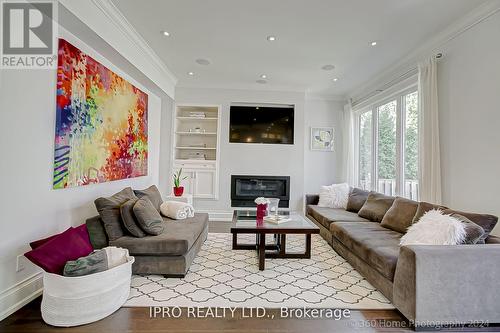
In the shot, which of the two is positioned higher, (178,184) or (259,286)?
(178,184)

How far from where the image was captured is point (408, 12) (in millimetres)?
2850

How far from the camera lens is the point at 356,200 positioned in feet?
15.7

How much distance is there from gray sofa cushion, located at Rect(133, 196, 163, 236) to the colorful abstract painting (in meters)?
0.71

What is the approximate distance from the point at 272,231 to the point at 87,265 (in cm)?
185

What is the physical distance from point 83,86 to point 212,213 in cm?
363

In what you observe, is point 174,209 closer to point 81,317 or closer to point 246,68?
point 81,317

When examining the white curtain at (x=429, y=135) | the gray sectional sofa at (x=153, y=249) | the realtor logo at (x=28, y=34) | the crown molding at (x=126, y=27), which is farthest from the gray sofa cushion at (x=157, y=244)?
the white curtain at (x=429, y=135)

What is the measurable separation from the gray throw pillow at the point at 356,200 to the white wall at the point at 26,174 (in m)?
4.32

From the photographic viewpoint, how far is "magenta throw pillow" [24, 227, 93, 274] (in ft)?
6.47

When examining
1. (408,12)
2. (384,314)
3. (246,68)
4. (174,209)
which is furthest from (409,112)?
(174,209)

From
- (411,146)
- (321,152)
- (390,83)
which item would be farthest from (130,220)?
(321,152)

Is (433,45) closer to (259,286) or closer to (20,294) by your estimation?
(259,286)

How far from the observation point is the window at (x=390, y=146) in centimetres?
402

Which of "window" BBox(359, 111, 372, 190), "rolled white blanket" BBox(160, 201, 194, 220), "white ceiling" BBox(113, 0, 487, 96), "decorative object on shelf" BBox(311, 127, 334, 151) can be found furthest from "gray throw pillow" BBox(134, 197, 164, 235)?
"decorative object on shelf" BBox(311, 127, 334, 151)
